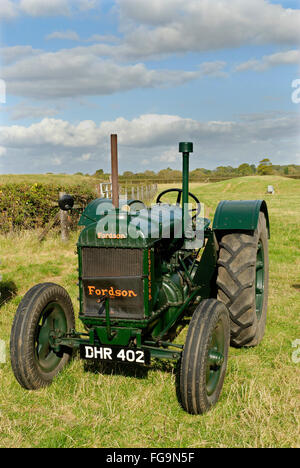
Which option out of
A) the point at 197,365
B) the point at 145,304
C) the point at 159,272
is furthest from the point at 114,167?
the point at 197,365

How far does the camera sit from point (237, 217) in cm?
422

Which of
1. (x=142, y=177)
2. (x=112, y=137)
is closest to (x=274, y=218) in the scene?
(x=112, y=137)

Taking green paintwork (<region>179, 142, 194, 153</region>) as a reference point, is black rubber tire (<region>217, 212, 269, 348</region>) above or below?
below

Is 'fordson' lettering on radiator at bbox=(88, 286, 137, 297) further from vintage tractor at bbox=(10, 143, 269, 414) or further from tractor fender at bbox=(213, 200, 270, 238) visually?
tractor fender at bbox=(213, 200, 270, 238)

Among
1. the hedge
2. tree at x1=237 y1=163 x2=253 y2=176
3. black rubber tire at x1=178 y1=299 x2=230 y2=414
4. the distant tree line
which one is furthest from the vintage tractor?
tree at x1=237 y1=163 x2=253 y2=176

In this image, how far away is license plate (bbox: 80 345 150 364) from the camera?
3.23m

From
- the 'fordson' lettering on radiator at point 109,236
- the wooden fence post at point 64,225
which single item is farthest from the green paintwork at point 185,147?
the wooden fence post at point 64,225

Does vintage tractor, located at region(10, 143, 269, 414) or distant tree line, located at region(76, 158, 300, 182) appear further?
distant tree line, located at region(76, 158, 300, 182)

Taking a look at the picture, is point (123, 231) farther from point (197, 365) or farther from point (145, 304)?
point (197, 365)

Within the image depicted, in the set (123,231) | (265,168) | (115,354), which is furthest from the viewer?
(265,168)

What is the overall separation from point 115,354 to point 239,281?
138cm

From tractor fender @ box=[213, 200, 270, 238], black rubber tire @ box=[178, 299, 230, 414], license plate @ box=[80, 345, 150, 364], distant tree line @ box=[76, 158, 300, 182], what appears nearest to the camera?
black rubber tire @ box=[178, 299, 230, 414]
